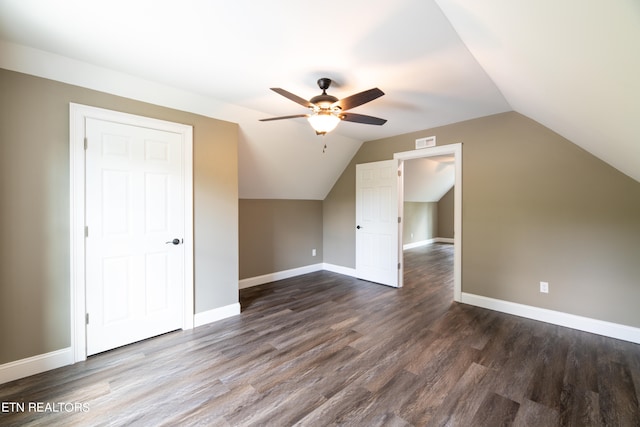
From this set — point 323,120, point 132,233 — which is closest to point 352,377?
point 323,120

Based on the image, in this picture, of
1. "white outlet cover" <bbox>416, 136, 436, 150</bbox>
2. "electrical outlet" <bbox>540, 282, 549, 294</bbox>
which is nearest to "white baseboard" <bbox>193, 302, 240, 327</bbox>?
"white outlet cover" <bbox>416, 136, 436, 150</bbox>

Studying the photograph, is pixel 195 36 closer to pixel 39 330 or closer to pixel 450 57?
pixel 450 57

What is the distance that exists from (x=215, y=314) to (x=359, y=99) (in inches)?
112

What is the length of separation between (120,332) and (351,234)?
368 centimetres

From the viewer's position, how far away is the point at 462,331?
287 centimetres

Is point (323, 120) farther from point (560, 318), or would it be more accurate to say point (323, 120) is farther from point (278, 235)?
point (560, 318)

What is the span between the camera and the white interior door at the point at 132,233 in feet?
7.89

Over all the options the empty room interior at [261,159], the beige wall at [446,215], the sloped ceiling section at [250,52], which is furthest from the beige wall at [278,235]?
the beige wall at [446,215]

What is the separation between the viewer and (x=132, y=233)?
2.60 m

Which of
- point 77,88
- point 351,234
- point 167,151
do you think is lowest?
point 351,234

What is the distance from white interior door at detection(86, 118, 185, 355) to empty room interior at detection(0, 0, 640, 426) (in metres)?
0.02

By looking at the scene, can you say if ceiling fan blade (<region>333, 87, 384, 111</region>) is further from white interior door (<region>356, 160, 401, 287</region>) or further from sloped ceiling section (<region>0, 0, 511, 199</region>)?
white interior door (<region>356, 160, 401, 287</region>)

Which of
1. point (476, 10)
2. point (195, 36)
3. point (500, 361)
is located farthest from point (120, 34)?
point (500, 361)

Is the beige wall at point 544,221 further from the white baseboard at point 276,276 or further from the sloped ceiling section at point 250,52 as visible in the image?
the white baseboard at point 276,276
